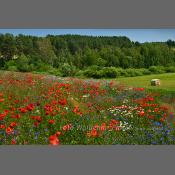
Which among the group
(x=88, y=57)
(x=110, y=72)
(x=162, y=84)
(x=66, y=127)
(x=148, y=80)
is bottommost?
(x=66, y=127)

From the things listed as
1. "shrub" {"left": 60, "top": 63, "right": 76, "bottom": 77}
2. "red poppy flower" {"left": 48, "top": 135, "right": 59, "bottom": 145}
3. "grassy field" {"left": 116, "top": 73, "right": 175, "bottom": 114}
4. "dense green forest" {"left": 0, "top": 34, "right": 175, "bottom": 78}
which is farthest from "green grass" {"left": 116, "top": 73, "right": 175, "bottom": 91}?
"red poppy flower" {"left": 48, "top": 135, "right": 59, "bottom": 145}

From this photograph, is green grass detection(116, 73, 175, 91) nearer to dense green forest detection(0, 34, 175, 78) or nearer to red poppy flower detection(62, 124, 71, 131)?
dense green forest detection(0, 34, 175, 78)

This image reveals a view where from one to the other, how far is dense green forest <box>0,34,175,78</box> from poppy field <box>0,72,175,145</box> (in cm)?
26

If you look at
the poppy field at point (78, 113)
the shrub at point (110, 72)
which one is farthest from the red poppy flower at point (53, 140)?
the shrub at point (110, 72)

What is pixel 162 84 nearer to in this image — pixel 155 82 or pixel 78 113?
pixel 155 82

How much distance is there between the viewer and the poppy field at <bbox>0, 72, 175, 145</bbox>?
962 centimetres

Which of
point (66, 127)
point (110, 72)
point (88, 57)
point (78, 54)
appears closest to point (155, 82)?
point (110, 72)

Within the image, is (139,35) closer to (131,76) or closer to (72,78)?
(131,76)

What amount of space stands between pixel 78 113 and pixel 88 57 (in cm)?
165

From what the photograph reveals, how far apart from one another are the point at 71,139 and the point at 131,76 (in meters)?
2.40

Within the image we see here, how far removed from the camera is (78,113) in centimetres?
1007

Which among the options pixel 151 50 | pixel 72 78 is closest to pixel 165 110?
pixel 151 50

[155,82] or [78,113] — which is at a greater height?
[155,82]

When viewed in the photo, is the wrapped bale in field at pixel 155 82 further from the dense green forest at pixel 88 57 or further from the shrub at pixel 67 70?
the shrub at pixel 67 70
